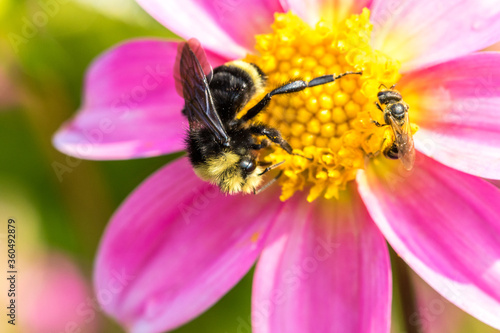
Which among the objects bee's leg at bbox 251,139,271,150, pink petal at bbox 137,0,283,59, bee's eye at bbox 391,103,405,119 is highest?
pink petal at bbox 137,0,283,59

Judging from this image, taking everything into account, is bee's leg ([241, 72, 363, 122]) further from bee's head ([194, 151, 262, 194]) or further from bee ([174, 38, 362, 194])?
bee's head ([194, 151, 262, 194])

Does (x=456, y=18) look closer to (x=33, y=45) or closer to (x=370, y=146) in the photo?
(x=370, y=146)

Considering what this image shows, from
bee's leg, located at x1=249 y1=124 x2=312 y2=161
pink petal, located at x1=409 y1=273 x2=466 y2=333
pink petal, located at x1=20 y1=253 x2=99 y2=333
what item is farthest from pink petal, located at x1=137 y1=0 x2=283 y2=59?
pink petal, located at x1=20 y1=253 x2=99 y2=333

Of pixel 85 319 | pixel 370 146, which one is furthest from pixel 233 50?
pixel 85 319

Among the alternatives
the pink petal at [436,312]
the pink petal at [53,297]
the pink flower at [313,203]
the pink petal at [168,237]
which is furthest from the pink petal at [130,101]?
the pink petal at [436,312]
